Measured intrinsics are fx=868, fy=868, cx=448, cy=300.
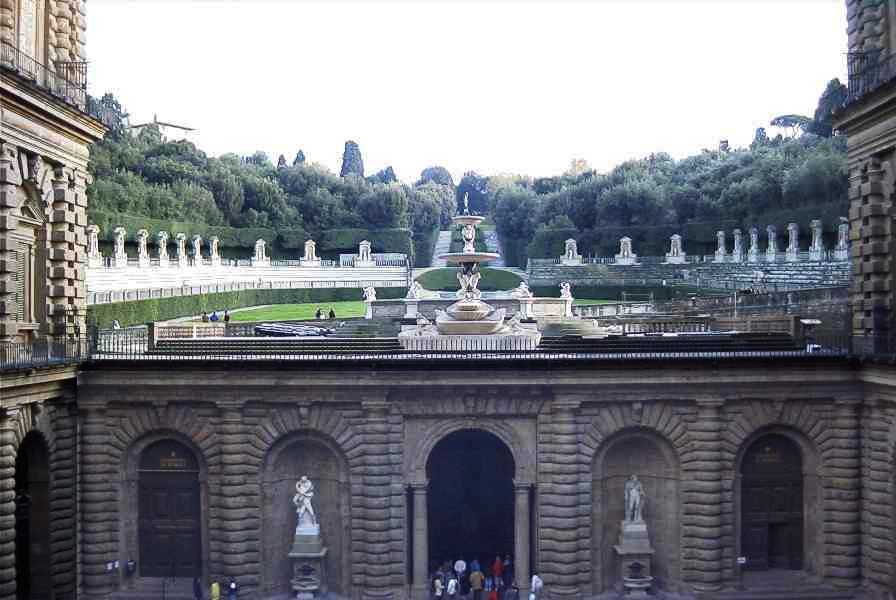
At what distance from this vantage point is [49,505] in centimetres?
2192

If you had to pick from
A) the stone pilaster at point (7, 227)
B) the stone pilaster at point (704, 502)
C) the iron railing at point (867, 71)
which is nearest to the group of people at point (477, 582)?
the stone pilaster at point (704, 502)

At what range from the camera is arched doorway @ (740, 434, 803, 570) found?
76.4ft

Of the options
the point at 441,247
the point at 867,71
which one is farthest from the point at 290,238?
the point at 867,71

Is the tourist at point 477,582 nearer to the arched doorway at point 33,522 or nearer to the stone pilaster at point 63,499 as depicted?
the stone pilaster at point 63,499

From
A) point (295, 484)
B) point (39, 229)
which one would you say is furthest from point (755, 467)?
point (39, 229)

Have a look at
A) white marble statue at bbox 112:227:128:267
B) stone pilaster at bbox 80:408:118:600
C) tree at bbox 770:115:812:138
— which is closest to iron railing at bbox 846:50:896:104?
stone pilaster at bbox 80:408:118:600

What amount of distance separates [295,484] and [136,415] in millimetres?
4609

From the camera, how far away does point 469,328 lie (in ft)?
86.1

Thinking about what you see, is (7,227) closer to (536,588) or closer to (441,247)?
(536,588)

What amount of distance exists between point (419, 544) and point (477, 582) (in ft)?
5.92

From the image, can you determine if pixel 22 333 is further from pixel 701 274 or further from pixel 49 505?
pixel 701 274

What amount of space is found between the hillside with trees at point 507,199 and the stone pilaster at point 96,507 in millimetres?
40881

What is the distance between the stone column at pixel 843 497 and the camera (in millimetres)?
22469

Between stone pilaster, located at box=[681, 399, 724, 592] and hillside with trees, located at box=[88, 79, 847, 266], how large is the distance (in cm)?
3878
